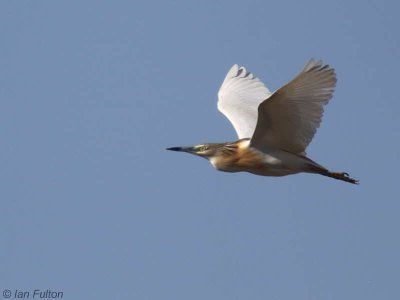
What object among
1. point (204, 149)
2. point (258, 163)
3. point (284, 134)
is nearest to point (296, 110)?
point (284, 134)

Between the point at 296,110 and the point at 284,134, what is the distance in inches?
23.2

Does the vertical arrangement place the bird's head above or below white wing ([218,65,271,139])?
below

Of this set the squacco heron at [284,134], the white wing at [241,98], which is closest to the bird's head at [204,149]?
the squacco heron at [284,134]

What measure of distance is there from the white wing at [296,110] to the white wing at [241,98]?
1620 millimetres

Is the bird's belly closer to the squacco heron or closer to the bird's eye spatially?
the squacco heron

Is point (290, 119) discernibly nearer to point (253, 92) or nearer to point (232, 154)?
point (232, 154)

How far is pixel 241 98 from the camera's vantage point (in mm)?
15117

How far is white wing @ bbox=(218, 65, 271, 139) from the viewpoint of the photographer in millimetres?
14289

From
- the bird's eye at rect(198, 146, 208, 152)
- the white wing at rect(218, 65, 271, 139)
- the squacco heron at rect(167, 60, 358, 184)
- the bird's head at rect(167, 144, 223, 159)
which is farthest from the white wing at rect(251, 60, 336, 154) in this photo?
the white wing at rect(218, 65, 271, 139)

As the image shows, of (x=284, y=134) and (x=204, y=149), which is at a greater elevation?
(x=284, y=134)

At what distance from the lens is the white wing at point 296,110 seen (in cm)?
1128

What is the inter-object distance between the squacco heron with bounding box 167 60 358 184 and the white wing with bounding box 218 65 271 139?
99 mm

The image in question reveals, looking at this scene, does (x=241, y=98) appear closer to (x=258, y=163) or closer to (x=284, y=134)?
(x=258, y=163)

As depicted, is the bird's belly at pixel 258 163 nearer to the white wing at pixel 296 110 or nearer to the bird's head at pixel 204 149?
the white wing at pixel 296 110
